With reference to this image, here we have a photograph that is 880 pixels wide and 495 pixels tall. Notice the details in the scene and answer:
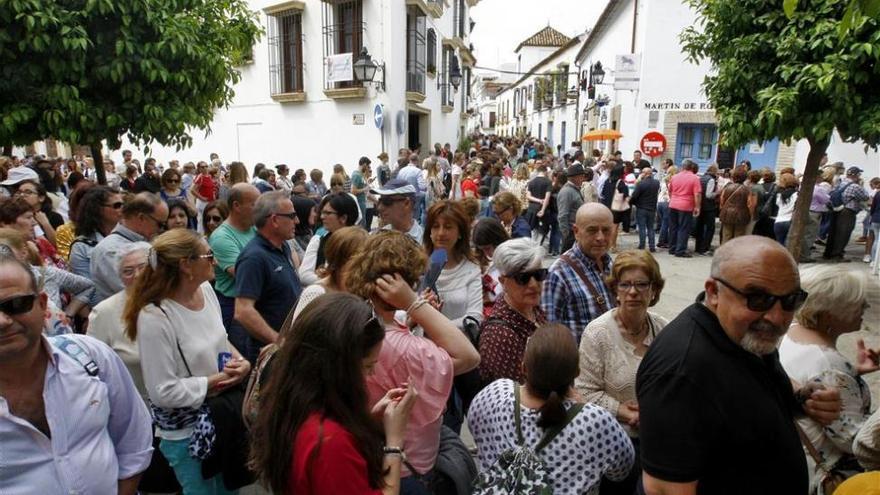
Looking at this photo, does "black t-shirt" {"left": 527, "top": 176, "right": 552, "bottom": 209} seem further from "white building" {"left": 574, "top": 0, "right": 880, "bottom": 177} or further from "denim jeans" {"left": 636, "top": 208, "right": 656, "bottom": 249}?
"white building" {"left": 574, "top": 0, "right": 880, "bottom": 177}

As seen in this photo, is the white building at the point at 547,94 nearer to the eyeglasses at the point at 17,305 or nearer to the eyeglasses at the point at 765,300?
the eyeglasses at the point at 765,300

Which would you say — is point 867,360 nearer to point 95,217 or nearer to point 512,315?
point 512,315

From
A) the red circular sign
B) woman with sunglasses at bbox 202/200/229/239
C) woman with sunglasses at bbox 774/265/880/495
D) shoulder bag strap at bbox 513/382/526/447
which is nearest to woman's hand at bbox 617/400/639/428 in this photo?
woman with sunglasses at bbox 774/265/880/495

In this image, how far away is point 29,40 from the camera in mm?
4367

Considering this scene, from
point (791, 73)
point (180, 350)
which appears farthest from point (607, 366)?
point (791, 73)

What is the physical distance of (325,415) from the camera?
151 cm

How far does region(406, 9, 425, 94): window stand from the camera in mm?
16641

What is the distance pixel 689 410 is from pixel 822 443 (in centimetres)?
123

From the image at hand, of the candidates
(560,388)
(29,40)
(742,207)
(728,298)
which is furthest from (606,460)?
(742,207)

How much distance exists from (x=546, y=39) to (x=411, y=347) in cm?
5804

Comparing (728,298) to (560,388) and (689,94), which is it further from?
(689,94)

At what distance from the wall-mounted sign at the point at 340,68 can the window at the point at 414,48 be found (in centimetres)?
258

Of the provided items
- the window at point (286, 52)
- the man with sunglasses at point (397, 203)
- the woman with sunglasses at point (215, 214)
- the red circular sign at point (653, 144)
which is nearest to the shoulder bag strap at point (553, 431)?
the man with sunglasses at point (397, 203)

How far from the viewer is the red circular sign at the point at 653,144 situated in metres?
16.4
